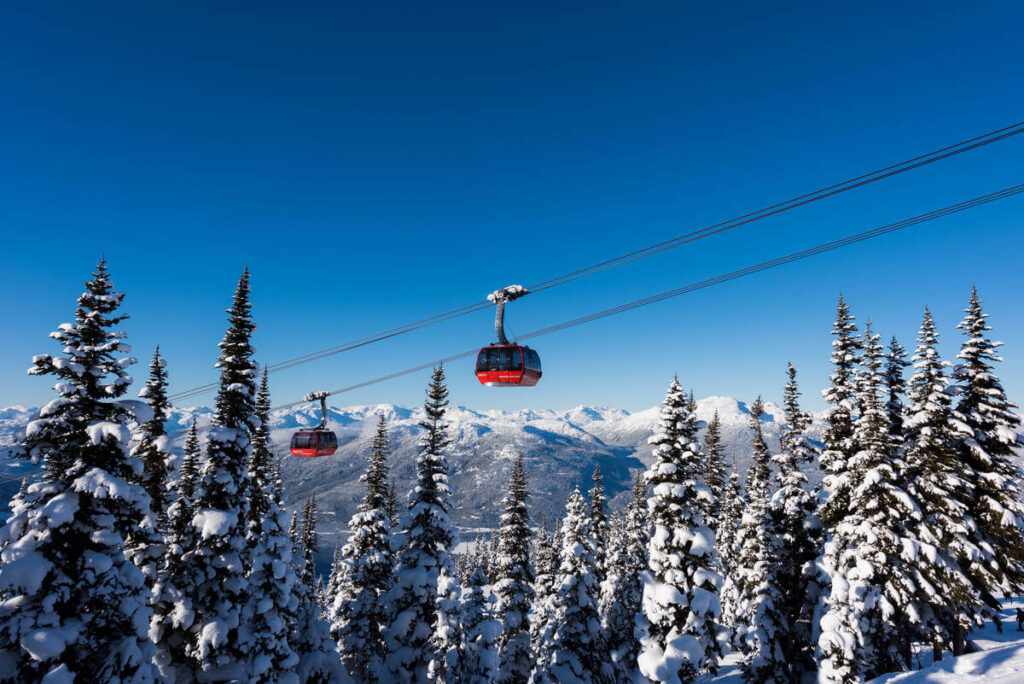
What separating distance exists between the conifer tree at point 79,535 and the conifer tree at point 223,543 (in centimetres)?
422

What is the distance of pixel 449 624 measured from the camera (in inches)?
1051

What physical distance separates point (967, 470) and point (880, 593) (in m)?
8.38

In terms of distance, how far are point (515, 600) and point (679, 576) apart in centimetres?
1276

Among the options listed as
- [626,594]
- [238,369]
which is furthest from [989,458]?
[238,369]

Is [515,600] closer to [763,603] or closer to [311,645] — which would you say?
[311,645]

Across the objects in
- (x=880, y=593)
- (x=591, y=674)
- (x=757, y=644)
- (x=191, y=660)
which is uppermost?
(x=880, y=593)

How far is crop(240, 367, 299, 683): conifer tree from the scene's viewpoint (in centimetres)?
1870

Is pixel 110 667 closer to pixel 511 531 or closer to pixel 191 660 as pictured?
pixel 191 660

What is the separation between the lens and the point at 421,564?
23891 mm

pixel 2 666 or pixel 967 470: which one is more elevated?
pixel 967 470

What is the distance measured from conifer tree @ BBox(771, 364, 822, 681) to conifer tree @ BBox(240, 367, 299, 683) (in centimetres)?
2654

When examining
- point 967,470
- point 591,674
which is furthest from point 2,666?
point 967,470

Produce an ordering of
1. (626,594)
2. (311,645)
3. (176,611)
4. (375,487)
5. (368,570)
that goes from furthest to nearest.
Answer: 1. (626,594)
2. (375,487)
3. (368,570)
4. (311,645)
5. (176,611)

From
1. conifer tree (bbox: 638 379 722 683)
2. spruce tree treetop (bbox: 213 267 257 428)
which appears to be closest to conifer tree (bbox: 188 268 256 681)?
spruce tree treetop (bbox: 213 267 257 428)
